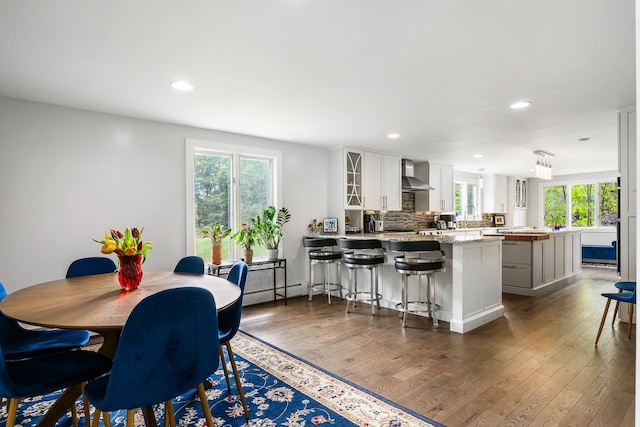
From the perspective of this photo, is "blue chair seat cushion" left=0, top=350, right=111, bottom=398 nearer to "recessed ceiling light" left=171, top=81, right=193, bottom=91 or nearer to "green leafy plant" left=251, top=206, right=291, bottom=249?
"recessed ceiling light" left=171, top=81, right=193, bottom=91

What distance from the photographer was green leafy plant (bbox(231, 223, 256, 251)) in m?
4.57

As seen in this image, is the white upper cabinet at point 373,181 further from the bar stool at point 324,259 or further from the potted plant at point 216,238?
the potted plant at point 216,238

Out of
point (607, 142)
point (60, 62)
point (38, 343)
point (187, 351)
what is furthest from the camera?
point (607, 142)

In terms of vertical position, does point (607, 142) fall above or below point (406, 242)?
above

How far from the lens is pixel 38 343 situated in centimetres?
209

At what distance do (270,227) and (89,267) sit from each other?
7.46 ft

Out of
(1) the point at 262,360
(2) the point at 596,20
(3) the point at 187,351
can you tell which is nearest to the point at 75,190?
(1) the point at 262,360

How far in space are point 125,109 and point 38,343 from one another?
236 centimetres

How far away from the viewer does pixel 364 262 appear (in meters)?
4.23

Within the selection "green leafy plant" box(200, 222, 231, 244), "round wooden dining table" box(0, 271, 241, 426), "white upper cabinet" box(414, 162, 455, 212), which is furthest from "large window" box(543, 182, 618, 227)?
"round wooden dining table" box(0, 271, 241, 426)

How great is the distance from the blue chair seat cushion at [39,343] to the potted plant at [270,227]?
264cm

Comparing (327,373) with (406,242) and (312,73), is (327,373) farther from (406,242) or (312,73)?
(312,73)

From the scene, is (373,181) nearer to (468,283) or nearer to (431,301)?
(431,301)

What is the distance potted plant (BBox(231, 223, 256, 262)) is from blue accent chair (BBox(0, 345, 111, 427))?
2709 mm
